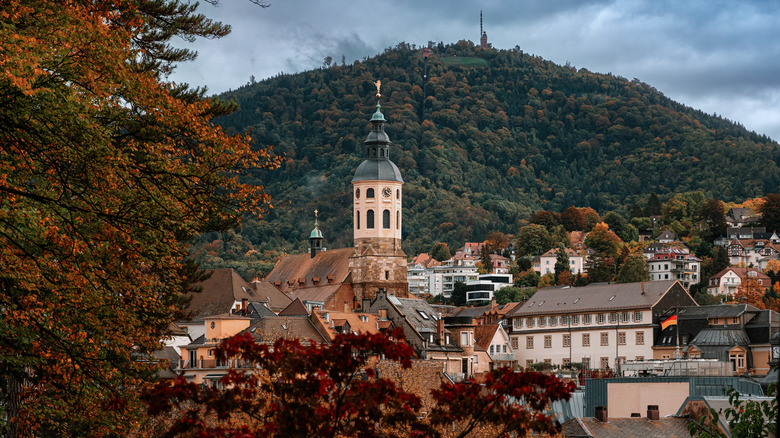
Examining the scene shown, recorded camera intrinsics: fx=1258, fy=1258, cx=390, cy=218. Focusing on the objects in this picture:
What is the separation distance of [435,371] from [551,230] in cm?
10184

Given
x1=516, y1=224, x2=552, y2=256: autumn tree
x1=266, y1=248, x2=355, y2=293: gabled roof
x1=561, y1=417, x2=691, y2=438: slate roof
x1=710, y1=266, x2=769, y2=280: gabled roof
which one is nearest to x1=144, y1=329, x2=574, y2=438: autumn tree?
x1=561, y1=417, x2=691, y2=438: slate roof

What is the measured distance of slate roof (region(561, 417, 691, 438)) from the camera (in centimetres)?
4047

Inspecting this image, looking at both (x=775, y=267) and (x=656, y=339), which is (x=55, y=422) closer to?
(x=656, y=339)

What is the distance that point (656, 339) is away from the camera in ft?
297

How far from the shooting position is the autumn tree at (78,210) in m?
16.6

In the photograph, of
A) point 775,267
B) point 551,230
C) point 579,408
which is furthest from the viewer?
point 551,230

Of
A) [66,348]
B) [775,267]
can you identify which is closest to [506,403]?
[66,348]

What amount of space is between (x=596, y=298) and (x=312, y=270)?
22426mm

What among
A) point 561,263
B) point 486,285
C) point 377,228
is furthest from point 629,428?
point 486,285

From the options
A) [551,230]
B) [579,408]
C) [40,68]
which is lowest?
[579,408]

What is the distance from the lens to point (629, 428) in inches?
1644

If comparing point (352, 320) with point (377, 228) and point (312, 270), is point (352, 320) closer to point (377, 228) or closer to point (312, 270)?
point (377, 228)

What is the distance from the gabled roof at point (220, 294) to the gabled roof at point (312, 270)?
9.13 m

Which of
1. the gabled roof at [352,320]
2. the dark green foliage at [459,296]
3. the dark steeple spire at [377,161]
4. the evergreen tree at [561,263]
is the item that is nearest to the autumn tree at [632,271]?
the evergreen tree at [561,263]
